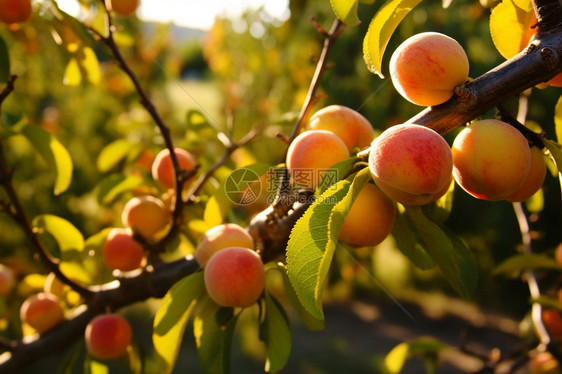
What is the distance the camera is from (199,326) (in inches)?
26.3

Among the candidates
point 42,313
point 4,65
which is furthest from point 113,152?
point 42,313

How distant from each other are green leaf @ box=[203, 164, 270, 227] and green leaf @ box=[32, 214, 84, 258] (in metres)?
0.31

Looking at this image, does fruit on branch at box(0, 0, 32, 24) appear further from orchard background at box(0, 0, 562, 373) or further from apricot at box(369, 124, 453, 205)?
apricot at box(369, 124, 453, 205)

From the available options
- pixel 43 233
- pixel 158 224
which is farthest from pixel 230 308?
pixel 43 233

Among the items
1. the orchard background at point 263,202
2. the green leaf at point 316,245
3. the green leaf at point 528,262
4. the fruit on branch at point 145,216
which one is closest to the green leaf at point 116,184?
the orchard background at point 263,202

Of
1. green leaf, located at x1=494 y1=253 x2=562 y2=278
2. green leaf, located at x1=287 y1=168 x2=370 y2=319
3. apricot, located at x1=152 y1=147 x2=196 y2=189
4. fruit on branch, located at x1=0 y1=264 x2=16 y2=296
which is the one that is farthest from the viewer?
fruit on branch, located at x1=0 y1=264 x2=16 y2=296

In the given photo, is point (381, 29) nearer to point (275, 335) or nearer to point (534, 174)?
point (534, 174)

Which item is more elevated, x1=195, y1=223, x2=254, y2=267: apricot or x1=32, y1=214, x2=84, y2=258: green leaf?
x1=195, y1=223, x2=254, y2=267: apricot

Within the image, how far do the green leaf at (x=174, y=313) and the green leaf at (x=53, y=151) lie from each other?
362 millimetres

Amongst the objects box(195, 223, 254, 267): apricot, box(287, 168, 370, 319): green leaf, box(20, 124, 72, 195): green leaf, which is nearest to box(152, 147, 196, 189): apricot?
box(20, 124, 72, 195): green leaf

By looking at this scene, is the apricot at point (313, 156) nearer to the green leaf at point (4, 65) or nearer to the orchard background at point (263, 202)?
the orchard background at point (263, 202)

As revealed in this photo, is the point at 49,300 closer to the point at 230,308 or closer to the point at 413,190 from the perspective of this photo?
Result: the point at 230,308

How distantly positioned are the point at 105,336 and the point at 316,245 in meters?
0.51

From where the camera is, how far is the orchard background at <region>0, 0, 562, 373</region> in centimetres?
58
